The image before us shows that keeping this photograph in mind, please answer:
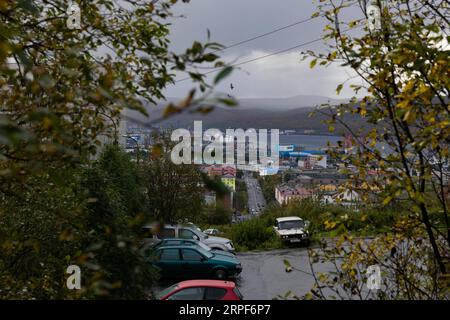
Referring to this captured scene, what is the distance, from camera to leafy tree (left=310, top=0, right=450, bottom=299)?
12.3 ft

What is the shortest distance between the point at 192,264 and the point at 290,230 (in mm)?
6609

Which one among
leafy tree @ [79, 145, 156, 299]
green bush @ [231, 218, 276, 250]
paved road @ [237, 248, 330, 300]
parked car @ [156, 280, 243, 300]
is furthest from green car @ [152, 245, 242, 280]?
green bush @ [231, 218, 276, 250]

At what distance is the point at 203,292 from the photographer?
10.5 metres

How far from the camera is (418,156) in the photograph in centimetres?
438

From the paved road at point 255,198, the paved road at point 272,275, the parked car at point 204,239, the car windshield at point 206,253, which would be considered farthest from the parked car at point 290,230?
the car windshield at point 206,253

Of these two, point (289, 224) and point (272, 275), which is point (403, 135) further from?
point (289, 224)

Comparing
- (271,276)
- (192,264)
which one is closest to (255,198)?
(271,276)

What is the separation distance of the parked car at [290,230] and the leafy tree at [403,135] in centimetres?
1478

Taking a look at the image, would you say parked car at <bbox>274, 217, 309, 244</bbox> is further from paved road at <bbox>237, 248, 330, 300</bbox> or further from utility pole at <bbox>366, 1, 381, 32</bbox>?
utility pole at <bbox>366, 1, 381, 32</bbox>

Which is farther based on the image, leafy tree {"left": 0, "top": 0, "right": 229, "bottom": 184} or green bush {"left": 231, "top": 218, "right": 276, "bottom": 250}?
green bush {"left": 231, "top": 218, "right": 276, "bottom": 250}

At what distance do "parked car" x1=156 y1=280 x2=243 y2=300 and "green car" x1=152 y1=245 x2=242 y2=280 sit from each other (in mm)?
4052

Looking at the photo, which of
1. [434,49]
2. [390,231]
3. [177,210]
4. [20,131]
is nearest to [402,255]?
[390,231]
